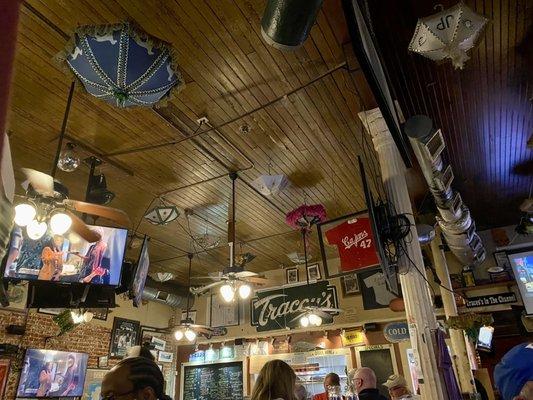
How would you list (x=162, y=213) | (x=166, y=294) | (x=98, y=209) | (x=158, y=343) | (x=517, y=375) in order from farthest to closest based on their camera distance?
1. (x=166, y=294)
2. (x=158, y=343)
3. (x=162, y=213)
4. (x=98, y=209)
5. (x=517, y=375)

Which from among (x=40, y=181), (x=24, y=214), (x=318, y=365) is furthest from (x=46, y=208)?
(x=318, y=365)

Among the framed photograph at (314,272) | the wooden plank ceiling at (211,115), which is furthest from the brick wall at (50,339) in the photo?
the framed photograph at (314,272)

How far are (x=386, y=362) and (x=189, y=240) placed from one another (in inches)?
175

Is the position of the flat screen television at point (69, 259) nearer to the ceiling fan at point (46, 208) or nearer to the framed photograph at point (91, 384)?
the ceiling fan at point (46, 208)

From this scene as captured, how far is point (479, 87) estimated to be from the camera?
4.18 meters

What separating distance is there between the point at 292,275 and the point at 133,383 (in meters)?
7.52

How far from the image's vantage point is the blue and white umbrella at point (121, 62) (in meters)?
2.73

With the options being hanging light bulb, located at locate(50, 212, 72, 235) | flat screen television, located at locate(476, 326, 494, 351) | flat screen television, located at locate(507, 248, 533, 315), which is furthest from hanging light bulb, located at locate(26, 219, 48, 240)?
flat screen television, located at locate(507, 248, 533, 315)

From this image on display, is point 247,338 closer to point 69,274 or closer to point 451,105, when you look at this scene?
point 69,274

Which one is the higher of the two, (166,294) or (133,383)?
A: (166,294)

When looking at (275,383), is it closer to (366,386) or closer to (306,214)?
(366,386)

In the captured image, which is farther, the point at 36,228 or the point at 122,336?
the point at 122,336

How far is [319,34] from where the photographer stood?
133 inches

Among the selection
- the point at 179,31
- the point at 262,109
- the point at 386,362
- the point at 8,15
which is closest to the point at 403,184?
the point at 262,109
